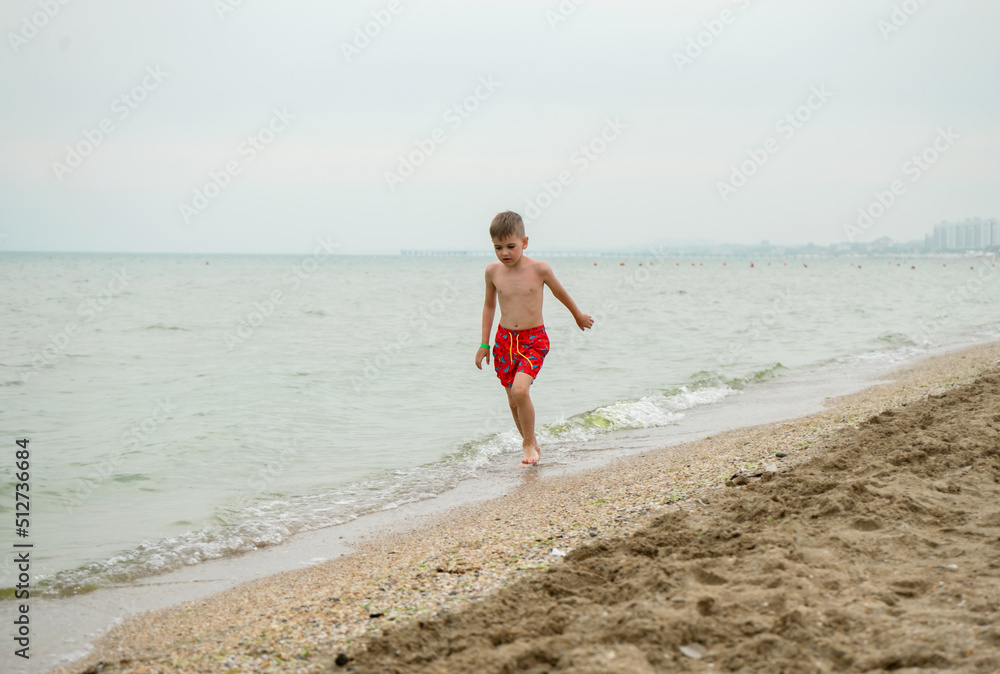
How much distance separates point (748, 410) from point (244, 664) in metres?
7.10

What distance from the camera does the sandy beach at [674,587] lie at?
89.0 inches

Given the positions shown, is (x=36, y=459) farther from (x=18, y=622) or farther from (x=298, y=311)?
(x=298, y=311)

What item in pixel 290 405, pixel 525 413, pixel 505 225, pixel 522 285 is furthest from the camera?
pixel 290 405

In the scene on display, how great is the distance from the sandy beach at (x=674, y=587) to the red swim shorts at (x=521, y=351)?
59.8 inches

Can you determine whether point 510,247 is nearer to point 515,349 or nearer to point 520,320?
point 520,320

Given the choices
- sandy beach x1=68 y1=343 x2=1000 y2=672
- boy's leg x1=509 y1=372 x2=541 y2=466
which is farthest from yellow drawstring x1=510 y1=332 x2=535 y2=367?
sandy beach x1=68 y1=343 x2=1000 y2=672

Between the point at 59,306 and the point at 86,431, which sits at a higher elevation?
the point at 59,306

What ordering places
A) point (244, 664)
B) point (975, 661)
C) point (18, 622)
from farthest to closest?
point (18, 622) → point (244, 664) → point (975, 661)

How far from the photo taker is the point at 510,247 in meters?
5.67

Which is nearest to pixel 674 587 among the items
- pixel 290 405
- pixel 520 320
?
pixel 520 320

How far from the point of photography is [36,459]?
21.4 feet

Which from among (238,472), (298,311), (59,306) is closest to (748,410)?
(238,472)

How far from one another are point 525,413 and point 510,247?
1.44 meters

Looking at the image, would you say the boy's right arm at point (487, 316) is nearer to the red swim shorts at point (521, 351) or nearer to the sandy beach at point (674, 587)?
the red swim shorts at point (521, 351)
